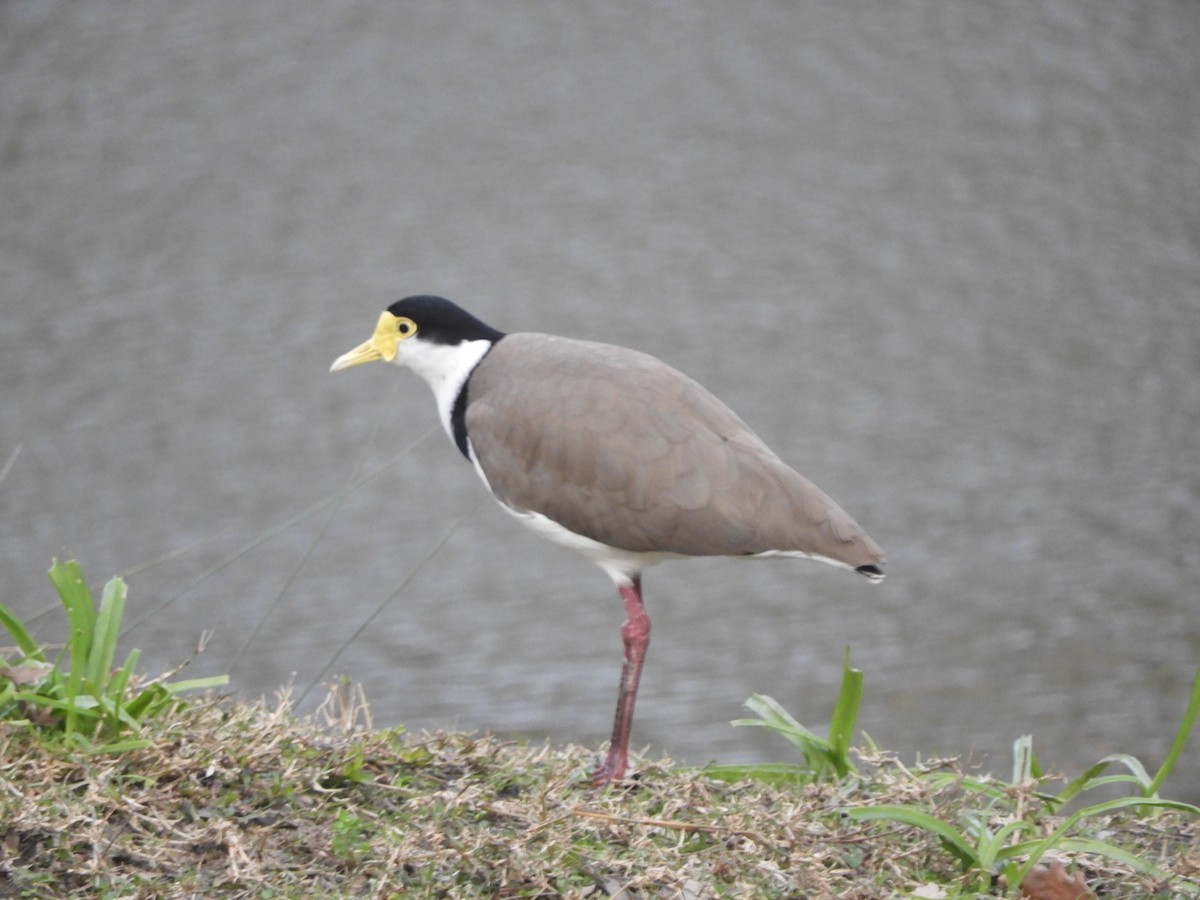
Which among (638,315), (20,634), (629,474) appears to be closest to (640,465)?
(629,474)

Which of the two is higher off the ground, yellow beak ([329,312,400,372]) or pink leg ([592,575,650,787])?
yellow beak ([329,312,400,372])

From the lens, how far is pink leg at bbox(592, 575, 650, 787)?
346cm

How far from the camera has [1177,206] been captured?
7586 mm

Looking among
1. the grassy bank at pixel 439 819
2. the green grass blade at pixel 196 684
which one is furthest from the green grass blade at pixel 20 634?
the green grass blade at pixel 196 684

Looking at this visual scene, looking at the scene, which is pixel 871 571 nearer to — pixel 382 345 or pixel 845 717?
pixel 845 717

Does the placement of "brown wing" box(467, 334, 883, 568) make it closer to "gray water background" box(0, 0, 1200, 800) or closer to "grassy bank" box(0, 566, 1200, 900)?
"grassy bank" box(0, 566, 1200, 900)

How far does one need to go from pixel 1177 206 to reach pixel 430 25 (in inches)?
145

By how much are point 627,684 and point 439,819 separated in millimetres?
761

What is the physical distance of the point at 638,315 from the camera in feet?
22.4

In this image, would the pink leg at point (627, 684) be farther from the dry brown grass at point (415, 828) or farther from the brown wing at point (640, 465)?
the brown wing at point (640, 465)

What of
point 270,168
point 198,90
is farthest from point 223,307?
point 198,90

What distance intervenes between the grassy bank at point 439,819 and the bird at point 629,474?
306 mm

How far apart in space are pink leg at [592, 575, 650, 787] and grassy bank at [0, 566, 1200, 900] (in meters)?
0.05

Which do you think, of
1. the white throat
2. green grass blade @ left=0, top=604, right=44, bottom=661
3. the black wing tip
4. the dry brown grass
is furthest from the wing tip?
green grass blade @ left=0, top=604, right=44, bottom=661
